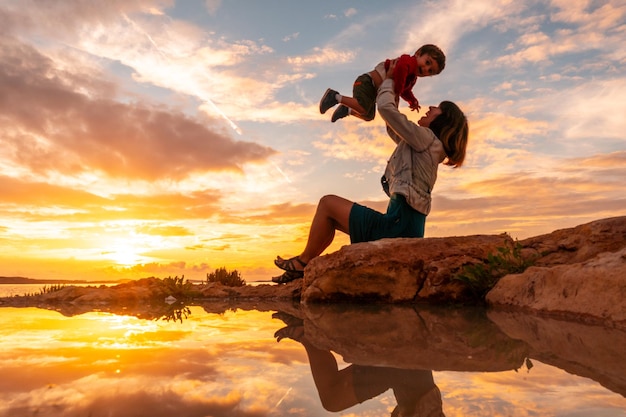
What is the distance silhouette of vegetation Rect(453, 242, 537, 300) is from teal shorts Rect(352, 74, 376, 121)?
7.40 ft

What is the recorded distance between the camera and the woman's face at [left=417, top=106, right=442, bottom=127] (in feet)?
19.1

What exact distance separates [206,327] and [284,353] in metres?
1.28

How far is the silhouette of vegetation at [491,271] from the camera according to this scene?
544 centimetres

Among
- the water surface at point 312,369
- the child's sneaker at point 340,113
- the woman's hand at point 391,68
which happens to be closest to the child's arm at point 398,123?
the woman's hand at point 391,68

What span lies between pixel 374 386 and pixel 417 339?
1.22 m

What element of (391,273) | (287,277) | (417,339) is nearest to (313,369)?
(417,339)

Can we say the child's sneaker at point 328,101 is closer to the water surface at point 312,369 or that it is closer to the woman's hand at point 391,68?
the woman's hand at point 391,68

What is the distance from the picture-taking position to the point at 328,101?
5.95 metres

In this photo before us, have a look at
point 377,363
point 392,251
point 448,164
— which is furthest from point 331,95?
point 377,363

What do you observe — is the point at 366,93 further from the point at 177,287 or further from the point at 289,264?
the point at 177,287

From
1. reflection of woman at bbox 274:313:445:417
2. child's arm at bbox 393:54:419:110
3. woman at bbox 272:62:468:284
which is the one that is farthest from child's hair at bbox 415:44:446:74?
reflection of woman at bbox 274:313:445:417

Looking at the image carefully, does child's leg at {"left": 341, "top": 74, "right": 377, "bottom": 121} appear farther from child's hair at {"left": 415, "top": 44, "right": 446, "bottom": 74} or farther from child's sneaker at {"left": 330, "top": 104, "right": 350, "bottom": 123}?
child's hair at {"left": 415, "top": 44, "right": 446, "bottom": 74}

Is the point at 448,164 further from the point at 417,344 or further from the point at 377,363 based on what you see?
the point at 377,363

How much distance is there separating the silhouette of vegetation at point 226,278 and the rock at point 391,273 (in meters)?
2.67
